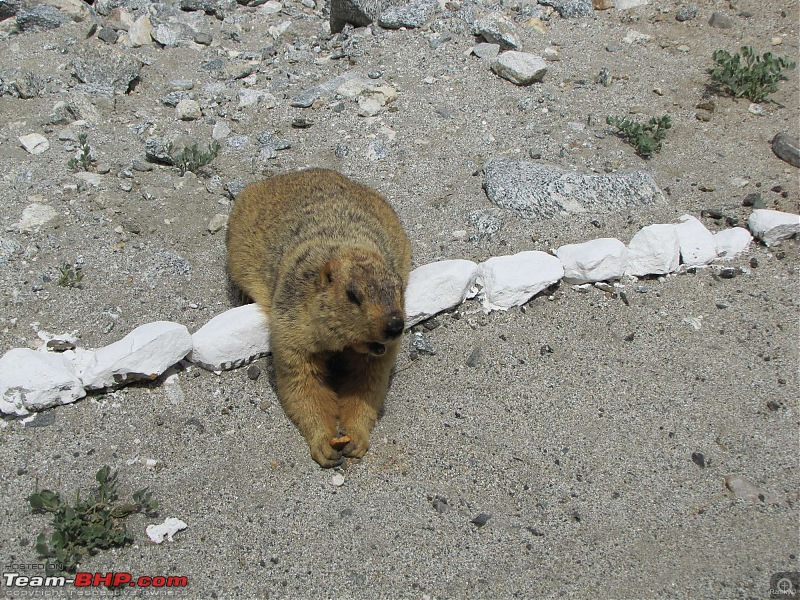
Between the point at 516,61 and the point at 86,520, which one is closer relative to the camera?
the point at 86,520

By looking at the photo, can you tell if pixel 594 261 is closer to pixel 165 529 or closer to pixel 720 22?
pixel 165 529

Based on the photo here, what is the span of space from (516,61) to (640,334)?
4049mm

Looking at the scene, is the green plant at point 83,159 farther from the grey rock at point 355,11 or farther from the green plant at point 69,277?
the grey rock at point 355,11

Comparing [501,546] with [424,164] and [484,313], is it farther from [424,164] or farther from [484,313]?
[424,164]

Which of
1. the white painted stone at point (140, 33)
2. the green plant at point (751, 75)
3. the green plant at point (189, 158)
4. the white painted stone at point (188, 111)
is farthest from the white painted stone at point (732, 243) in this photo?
the white painted stone at point (140, 33)

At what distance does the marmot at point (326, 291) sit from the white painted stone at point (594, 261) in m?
1.28

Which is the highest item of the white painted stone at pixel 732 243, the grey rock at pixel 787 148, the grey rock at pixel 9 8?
the grey rock at pixel 787 148

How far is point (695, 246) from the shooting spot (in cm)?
558

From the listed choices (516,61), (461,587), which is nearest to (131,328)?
(461,587)

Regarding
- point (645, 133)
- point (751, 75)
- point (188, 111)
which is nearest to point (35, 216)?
point (188, 111)

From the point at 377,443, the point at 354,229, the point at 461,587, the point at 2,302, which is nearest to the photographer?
the point at 461,587

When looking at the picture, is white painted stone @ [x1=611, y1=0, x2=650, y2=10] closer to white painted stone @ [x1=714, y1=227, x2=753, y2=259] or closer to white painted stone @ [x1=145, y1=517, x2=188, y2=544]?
white painted stone @ [x1=714, y1=227, x2=753, y2=259]

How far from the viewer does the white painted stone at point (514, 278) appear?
17.2ft

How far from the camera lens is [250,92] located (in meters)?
7.65
